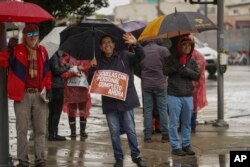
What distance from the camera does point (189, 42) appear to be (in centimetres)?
922

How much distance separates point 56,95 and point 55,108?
252 millimetres

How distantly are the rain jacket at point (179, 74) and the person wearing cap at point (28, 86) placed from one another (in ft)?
6.18

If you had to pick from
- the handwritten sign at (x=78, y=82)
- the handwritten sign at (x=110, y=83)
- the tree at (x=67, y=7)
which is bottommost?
the handwritten sign at (x=78, y=82)

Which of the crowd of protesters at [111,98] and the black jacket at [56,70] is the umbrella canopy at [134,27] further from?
the black jacket at [56,70]

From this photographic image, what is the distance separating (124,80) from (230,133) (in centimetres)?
375

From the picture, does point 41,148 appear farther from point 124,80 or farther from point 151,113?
point 151,113

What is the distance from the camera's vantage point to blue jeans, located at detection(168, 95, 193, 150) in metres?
9.27

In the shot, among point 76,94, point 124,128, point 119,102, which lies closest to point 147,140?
point 76,94

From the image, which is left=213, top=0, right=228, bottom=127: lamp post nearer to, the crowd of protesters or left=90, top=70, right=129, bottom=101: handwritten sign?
the crowd of protesters

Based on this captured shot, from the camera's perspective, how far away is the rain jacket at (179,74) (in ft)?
30.1

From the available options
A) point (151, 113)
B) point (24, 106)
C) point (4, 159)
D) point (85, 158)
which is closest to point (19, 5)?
point (24, 106)

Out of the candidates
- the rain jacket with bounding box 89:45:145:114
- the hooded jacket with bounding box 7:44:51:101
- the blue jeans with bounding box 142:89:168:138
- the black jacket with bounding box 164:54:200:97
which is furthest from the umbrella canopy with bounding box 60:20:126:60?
the blue jeans with bounding box 142:89:168:138

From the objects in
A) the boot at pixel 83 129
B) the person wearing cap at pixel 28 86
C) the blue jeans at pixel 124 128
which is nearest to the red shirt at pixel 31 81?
the person wearing cap at pixel 28 86

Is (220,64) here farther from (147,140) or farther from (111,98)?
(111,98)
